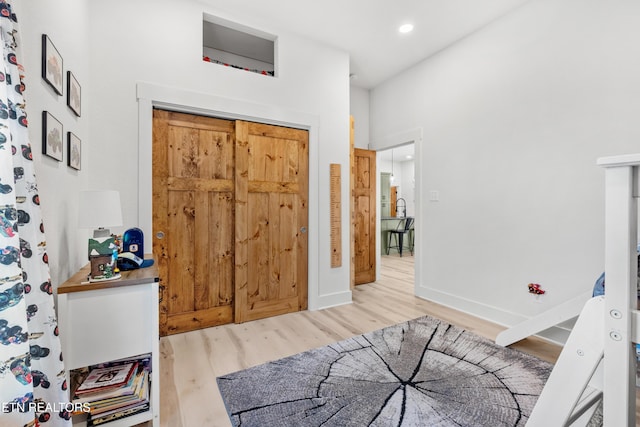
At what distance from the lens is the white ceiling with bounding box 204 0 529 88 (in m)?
2.58

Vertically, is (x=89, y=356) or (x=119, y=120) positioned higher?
(x=119, y=120)

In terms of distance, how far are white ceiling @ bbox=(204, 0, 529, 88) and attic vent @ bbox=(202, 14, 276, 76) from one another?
0.15 meters

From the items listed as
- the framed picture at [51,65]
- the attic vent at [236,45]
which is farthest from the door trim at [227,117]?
the framed picture at [51,65]

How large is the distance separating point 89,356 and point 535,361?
275 cm

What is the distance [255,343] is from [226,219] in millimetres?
1166

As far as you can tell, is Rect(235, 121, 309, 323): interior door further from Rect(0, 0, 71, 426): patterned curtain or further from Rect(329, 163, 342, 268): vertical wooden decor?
Rect(0, 0, 71, 426): patterned curtain

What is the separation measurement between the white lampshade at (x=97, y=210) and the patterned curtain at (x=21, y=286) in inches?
18.2

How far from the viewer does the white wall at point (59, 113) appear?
123cm

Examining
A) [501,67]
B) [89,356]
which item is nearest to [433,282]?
[501,67]

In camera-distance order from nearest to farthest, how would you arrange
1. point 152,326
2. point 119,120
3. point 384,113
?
point 152,326, point 119,120, point 384,113

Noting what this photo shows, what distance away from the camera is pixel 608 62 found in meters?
2.11

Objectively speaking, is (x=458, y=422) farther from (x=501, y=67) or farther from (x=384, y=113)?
(x=384, y=113)

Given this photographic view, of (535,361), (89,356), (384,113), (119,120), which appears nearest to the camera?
(89,356)

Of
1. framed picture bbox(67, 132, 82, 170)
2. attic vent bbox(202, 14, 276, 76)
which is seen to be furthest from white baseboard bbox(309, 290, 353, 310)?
attic vent bbox(202, 14, 276, 76)
